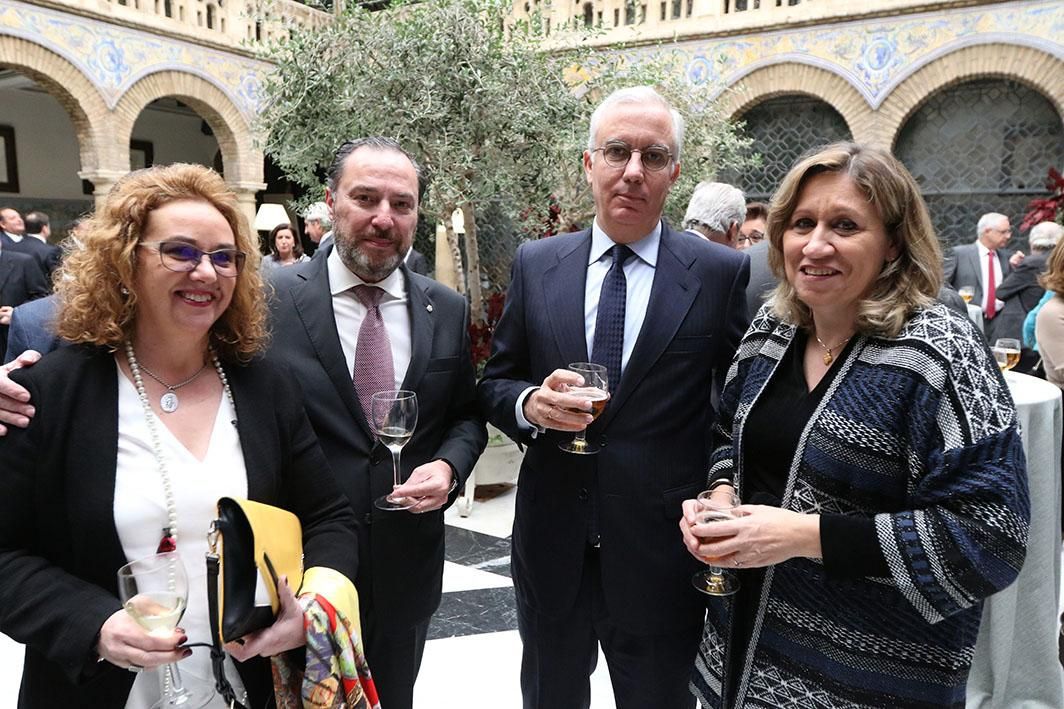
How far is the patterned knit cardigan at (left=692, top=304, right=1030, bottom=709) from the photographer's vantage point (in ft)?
4.34

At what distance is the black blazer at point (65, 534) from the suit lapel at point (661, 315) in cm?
91

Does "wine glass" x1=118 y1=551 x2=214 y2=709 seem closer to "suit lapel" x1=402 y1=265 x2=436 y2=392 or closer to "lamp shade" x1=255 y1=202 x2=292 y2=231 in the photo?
"suit lapel" x1=402 y1=265 x2=436 y2=392

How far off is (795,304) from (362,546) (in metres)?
1.22

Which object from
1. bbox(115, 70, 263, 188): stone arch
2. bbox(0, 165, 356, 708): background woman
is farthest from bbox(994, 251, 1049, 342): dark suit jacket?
bbox(115, 70, 263, 188): stone arch

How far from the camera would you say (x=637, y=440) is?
1.89m

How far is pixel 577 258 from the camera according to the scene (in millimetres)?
2066

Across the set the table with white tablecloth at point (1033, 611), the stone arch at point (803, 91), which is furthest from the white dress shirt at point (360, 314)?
the stone arch at point (803, 91)

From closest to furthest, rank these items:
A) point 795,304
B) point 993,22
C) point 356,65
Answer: point 795,304, point 356,65, point 993,22

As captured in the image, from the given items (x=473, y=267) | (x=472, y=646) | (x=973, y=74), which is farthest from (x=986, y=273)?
(x=472, y=646)

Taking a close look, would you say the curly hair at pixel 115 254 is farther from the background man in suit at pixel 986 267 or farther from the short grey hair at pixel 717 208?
the background man in suit at pixel 986 267

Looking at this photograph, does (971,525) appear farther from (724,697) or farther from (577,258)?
(577,258)

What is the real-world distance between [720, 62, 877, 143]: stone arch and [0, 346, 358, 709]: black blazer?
9.44m

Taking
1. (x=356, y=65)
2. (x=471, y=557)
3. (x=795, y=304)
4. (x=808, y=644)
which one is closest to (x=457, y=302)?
(x=795, y=304)

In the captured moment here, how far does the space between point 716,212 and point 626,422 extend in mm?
2528
